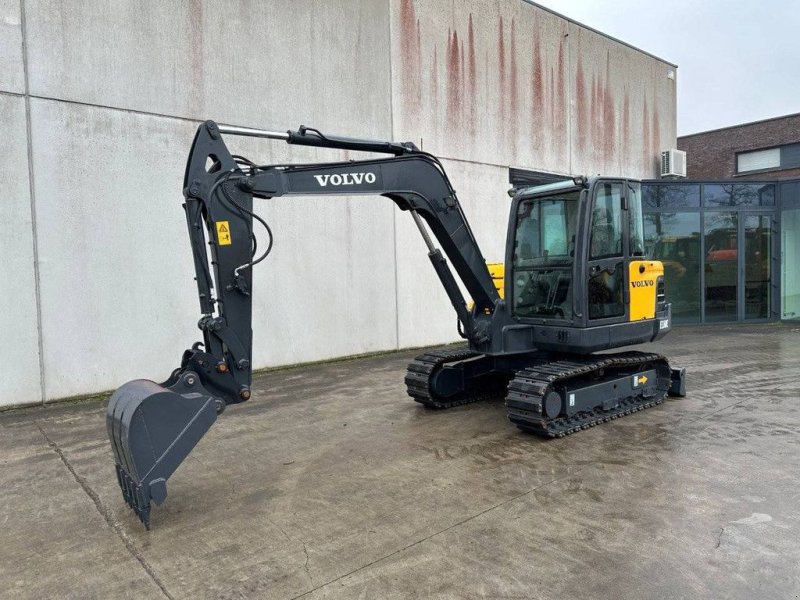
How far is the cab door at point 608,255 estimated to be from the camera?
590 cm

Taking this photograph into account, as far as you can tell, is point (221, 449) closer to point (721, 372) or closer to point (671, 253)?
point (721, 372)

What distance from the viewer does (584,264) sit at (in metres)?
5.79

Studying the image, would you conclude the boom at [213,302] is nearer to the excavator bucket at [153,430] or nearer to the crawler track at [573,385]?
the excavator bucket at [153,430]

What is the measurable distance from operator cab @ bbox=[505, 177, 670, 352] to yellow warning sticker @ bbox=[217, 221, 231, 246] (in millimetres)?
3314

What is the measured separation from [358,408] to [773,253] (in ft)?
40.7

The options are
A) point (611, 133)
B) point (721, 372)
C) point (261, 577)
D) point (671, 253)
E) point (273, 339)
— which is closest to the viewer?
point (261, 577)

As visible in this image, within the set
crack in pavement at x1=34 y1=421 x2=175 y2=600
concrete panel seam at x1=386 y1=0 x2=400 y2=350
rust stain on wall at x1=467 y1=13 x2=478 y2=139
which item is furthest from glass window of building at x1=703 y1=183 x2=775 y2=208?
crack in pavement at x1=34 y1=421 x2=175 y2=600

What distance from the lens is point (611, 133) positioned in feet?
49.1

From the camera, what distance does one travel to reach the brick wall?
947 inches

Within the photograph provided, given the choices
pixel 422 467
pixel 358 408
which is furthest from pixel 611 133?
pixel 422 467

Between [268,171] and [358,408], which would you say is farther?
[358,408]

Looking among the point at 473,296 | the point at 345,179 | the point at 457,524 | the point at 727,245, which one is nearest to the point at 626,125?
the point at 727,245

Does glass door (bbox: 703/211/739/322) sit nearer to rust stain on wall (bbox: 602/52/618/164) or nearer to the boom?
rust stain on wall (bbox: 602/52/618/164)

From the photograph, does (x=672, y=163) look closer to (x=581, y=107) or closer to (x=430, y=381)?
(x=581, y=107)
